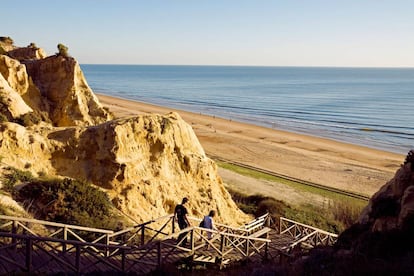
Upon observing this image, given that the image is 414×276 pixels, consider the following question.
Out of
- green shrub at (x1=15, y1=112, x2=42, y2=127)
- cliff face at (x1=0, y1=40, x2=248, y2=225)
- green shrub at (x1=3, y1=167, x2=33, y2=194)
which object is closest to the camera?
green shrub at (x1=3, y1=167, x2=33, y2=194)

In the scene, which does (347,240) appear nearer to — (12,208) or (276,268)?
(276,268)

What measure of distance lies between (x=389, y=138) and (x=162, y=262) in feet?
154

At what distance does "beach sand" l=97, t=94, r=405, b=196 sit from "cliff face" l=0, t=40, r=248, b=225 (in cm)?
1073

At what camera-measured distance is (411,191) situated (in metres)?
9.58

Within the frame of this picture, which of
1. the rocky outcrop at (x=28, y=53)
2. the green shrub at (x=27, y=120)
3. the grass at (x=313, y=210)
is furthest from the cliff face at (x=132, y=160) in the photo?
the rocky outcrop at (x=28, y=53)

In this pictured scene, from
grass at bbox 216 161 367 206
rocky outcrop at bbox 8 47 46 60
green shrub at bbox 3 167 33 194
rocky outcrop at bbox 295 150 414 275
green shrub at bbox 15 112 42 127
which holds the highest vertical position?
rocky outcrop at bbox 8 47 46 60

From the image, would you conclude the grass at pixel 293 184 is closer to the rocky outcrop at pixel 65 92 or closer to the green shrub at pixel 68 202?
the rocky outcrop at pixel 65 92

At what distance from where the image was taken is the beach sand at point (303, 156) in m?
35.7

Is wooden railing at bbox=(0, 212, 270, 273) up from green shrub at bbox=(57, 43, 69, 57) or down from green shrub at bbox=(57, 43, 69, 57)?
down

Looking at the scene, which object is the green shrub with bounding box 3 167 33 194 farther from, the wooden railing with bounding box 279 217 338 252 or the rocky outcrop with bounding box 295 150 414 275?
the rocky outcrop with bounding box 295 150 414 275

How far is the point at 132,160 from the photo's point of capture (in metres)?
17.5

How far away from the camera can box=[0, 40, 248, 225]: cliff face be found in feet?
53.3

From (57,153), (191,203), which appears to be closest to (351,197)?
(191,203)

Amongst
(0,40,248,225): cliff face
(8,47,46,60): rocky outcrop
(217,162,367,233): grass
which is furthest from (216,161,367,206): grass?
(8,47,46,60): rocky outcrop
